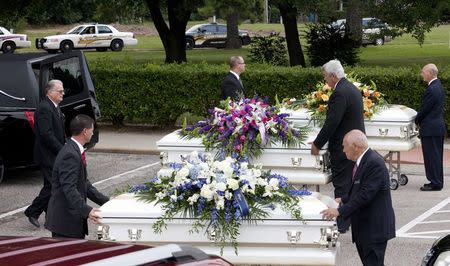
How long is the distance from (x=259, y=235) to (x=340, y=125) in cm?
332

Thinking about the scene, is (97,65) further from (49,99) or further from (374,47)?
(374,47)

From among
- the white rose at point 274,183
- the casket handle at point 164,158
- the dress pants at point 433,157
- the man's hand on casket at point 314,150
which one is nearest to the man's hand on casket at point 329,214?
the white rose at point 274,183

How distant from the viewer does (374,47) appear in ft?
188

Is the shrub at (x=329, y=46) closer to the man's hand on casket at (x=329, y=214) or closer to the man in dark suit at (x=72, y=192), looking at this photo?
the man in dark suit at (x=72, y=192)

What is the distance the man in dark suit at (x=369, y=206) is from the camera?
775 centimetres

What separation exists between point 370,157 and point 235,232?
133cm

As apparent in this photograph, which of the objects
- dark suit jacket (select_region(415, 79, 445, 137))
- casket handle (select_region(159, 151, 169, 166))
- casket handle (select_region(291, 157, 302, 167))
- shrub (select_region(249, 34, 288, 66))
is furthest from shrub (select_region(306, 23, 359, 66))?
casket handle (select_region(291, 157, 302, 167))

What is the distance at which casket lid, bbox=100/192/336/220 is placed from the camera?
296 inches

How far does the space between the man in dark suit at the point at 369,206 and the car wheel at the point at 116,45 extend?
5100 centimetres

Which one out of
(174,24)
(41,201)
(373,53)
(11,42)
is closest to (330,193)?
(41,201)

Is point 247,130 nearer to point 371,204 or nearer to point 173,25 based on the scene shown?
point 371,204

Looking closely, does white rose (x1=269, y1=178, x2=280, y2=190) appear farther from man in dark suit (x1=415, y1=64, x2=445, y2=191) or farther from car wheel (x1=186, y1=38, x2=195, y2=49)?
car wheel (x1=186, y1=38, x2=195, y2=49)

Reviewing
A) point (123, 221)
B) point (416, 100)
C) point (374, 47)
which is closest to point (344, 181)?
point (123, 221)

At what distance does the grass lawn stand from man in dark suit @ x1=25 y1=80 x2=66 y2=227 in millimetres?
22173
